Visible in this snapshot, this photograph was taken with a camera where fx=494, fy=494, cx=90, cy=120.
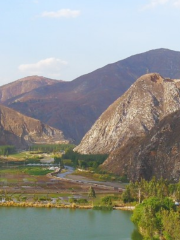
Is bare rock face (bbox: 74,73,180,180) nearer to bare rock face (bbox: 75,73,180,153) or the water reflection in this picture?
bare rock face (bbox: 75,73,180,153)

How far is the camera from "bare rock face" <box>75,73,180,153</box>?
142625 millimetres

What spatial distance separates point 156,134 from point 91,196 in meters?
35.7

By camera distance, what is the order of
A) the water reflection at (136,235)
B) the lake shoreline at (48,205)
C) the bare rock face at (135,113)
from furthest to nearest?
the bare rock face at (135,113) < the lake shoreline at (48,205) < the water reflection at (136,235)

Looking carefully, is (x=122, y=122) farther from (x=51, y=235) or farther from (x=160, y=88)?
(x=51, y=235)

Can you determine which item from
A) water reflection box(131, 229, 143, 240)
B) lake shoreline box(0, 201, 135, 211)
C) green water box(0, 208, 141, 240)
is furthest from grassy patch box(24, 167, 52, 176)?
water reflection box(131, 229, 143, 240)

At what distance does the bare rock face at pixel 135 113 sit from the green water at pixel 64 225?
82617mm

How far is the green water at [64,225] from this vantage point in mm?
44781

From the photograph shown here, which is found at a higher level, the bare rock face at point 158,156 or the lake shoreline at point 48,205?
the bare rock face at point 158,156

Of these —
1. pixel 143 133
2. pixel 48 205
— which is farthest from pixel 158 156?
pixel 143 133

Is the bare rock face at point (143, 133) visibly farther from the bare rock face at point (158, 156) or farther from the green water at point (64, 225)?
the green water at point (64, 225)

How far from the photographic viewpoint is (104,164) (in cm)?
11725

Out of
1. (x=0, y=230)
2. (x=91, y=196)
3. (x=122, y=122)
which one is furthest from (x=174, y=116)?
(x=0, y=230)

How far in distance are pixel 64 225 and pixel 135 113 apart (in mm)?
101278

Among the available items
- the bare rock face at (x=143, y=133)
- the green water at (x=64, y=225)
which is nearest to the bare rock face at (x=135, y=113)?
the bare rock face at (x=143, y=133)
